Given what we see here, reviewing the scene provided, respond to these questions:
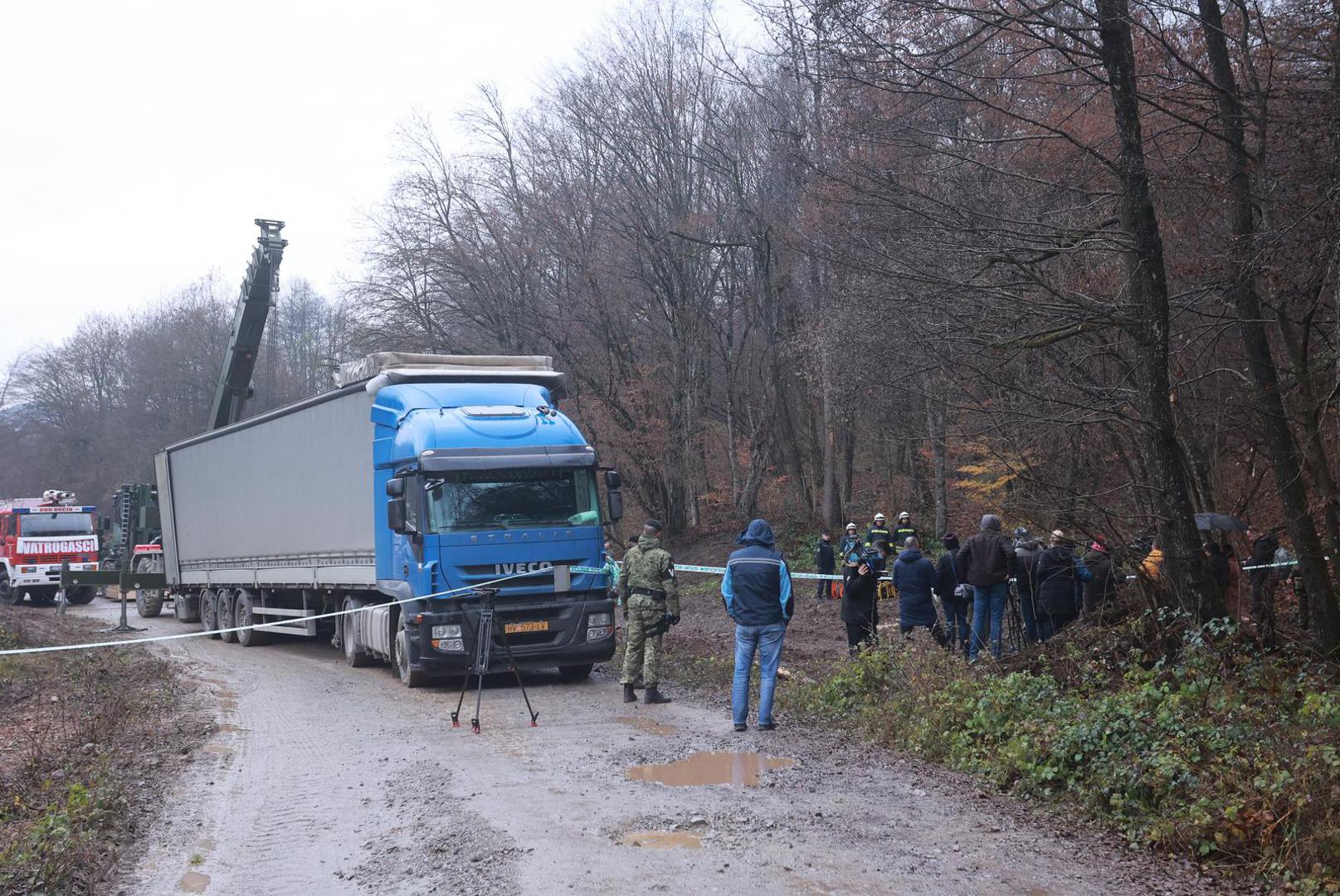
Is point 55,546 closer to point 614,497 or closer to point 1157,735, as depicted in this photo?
point 614,497

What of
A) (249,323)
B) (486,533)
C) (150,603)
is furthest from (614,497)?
(150,603)

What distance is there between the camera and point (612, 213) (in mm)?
31703

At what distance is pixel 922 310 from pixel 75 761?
799 centimetres

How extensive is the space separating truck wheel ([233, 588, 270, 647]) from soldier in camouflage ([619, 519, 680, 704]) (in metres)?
10.9

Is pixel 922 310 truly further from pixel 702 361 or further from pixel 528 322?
pixel 528 322

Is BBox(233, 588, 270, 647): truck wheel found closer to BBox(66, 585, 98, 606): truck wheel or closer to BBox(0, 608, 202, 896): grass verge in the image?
BBox(0, 608, 202, 896): grass verge

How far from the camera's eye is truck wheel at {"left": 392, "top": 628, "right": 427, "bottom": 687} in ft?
46.2

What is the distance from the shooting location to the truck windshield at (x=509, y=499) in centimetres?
1402

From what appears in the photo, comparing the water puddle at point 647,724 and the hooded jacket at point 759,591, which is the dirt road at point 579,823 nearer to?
the water puddle at point 647,724

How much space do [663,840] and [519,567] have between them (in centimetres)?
764

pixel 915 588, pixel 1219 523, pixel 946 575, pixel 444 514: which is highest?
pixel 444 514

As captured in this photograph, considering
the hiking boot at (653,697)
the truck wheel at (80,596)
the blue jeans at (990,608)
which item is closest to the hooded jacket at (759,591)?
the hiking boot at (653,697)

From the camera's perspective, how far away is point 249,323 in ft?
87.4

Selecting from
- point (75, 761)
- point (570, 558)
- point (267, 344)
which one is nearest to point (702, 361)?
point (570, 558)
